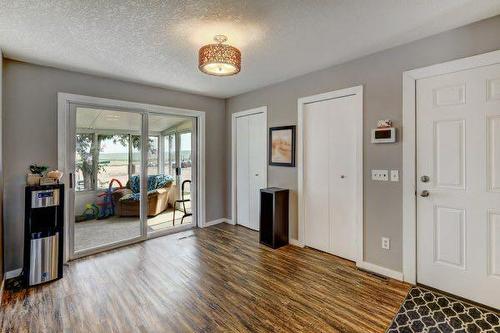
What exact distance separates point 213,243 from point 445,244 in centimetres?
284

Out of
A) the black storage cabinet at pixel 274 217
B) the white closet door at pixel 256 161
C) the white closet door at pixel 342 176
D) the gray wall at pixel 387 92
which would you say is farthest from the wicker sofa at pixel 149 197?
the gray wall at pixel 387 92

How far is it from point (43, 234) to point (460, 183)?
4234mm

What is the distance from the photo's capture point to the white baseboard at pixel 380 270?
2.59m

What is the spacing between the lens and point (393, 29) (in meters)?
2.23

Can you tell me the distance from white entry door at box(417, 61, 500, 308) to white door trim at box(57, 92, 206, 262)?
3.32 meters

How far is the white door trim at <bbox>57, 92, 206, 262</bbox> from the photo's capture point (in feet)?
10.00

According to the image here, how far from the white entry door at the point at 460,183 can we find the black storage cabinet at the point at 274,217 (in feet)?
5.53

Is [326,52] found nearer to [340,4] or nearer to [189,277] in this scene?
[340,4]

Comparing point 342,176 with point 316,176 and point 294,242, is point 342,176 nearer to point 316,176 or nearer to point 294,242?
point 316,176

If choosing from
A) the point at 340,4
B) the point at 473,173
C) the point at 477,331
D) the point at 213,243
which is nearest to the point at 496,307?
the point at 477,331

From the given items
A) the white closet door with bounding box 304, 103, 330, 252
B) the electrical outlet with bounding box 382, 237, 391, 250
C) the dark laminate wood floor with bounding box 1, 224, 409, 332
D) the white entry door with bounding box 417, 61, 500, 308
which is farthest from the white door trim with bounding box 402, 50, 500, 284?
the white closet door with bounding box 304, 103, 330, 252

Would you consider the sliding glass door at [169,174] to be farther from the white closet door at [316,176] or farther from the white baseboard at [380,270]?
the white baseboard at [380,270]

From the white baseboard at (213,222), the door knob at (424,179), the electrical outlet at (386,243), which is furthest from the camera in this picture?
the white baseboard at (213,222)

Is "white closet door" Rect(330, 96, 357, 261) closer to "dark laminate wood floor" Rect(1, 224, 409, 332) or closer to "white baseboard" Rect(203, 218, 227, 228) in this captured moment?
"dark laminate wood floor" Rect(1, 224, 409, 332)
